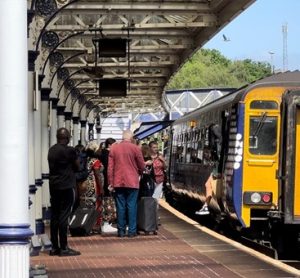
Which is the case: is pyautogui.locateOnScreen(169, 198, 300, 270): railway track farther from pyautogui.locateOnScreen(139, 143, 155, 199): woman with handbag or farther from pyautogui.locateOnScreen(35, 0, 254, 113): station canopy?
pyautogui.locateOnScreen(35, 0, 254, 113): station canopy

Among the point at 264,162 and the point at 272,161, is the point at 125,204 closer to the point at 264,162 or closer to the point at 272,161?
the point at 264,162

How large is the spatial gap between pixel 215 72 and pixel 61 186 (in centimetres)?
13236

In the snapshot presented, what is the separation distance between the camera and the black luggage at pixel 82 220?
1786 centimetres

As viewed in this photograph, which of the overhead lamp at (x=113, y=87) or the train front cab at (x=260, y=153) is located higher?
the overhead lamp at (x=113, y=87)

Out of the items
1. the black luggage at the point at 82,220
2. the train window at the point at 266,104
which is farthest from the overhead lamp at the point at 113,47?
the train window at the point at 266,104

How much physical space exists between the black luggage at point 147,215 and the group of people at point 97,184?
29cm

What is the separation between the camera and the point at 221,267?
1313 cm

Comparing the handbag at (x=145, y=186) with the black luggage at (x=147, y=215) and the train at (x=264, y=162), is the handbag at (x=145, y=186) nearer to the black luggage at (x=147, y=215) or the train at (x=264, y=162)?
the train at (x=264, y=162)

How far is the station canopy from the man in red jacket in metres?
2.42

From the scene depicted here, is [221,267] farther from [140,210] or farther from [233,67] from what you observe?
[233,67]

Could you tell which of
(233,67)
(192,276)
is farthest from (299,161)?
(233,67)

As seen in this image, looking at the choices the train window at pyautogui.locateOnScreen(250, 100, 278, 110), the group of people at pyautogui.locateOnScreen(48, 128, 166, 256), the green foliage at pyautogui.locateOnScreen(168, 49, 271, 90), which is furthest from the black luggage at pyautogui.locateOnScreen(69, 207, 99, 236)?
the green foliage at pyautogui.locateOnScreen(168, 49, 271, 90)

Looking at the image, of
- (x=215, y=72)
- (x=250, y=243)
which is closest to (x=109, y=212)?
(x=250, y=243)

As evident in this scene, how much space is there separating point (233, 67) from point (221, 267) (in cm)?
14229
